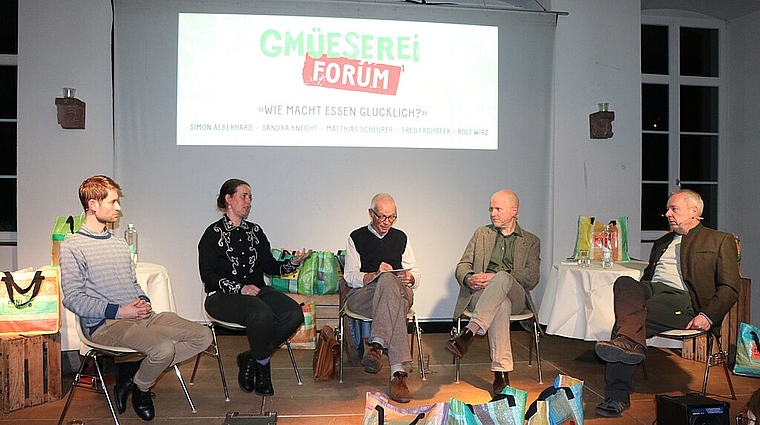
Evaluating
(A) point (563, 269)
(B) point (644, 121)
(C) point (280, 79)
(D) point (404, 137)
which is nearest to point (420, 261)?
(D) point (404, 137)

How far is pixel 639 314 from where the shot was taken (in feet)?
11.2

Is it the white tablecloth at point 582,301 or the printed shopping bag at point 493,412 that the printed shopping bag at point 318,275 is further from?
the printed shopping bag at point 493,412

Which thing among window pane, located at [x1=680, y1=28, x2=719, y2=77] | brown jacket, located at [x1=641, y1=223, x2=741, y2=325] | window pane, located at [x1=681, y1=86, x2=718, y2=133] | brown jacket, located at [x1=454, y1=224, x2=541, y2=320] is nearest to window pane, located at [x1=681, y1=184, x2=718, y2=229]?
window pane, located at [x1=681, y1=86, x2=718, y2=133]

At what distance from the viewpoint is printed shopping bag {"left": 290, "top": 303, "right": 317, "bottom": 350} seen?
480cm

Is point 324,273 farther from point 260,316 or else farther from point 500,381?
point 500,381

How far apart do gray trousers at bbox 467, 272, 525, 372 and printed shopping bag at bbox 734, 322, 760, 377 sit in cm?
151

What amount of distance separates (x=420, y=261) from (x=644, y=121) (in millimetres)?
2865

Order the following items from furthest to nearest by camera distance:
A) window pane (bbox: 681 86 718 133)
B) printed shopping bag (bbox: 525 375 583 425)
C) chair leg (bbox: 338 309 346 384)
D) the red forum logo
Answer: window pane (bbox: 681 86 718 133) → the red forum logo → chair leg (bbox: 338 309 346 384) → printed shopping bag (bbox: 525 375 583 425)

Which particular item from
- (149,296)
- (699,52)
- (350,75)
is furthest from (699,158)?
(149,296)

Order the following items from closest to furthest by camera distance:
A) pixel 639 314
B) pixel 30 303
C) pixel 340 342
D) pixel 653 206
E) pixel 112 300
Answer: pixel 112 300, pixel 639 314, pixel 30 303, pixel 340 342, pixel 653 206

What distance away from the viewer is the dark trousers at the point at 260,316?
3545 mm

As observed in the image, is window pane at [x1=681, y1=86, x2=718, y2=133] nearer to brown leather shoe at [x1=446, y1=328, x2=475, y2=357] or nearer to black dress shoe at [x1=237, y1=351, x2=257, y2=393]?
brown leather shoe at [x1=446, y1=328, x2=475, y2=357]

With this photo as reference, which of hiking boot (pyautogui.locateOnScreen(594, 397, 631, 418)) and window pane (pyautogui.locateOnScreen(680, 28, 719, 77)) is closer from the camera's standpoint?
hiking boot (pyautogui.locateOnScreen(594, 397, 631, 418))

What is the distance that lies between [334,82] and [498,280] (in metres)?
2.36
